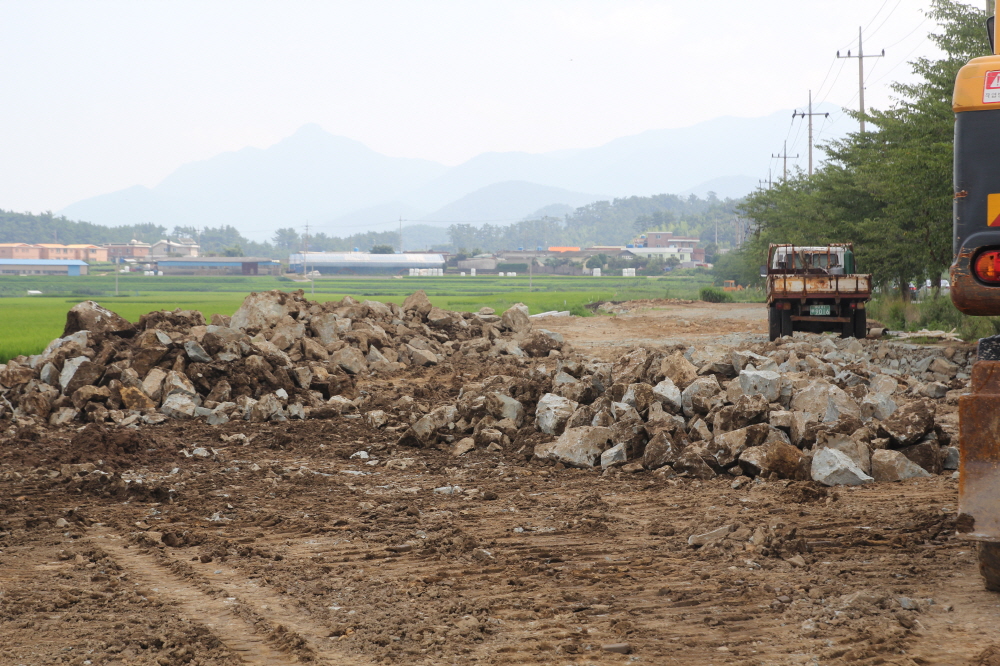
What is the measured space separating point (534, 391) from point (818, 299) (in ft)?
41.4

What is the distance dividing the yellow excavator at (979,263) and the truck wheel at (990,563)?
40 cm

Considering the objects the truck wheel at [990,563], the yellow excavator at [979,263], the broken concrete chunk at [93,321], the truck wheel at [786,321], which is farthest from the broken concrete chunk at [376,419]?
the truck wheel at [786,321]

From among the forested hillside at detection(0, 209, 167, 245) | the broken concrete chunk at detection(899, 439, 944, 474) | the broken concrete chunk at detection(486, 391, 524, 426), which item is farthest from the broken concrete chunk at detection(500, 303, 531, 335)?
the forested hillside at detection(0, 209, 167, 245)

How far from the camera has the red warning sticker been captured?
4020 mm

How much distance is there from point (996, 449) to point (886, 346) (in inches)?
607

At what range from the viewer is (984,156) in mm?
4066

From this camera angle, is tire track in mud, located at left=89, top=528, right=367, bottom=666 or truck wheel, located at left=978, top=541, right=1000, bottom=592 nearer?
tire track in mud, located at left=89, top=528, right=367, bottom=666

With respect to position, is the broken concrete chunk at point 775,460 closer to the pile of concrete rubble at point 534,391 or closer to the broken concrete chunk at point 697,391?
the pile of concrete rubble at point 534,391

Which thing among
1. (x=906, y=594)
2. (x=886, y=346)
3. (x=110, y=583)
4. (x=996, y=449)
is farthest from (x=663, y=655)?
(x=886, y=346)

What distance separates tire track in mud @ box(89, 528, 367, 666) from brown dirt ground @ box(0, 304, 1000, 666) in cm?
2

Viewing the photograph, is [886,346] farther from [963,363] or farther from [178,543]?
[178,543]

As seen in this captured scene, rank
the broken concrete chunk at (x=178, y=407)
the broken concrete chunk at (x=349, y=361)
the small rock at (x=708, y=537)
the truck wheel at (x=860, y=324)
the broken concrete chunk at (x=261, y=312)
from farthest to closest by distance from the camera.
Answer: the truck wheel at (x=860, y=324)
the broken concrete chunk at (x=261, y=312)
the broken concrete chunk at (x=349, y=361)
the broken concrete chunk at (x=178, y=407)
the small rock at (x=708, y=537)

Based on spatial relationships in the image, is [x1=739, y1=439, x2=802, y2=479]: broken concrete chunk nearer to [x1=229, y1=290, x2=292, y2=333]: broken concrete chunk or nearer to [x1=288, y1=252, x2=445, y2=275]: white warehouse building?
[x1=229, y1=290, x2=292, y2=333]: broken concrete chunk

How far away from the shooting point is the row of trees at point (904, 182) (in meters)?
17.6
